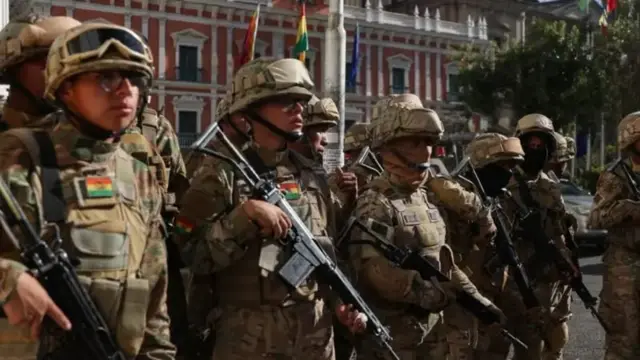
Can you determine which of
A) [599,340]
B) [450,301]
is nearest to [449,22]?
[599,340]

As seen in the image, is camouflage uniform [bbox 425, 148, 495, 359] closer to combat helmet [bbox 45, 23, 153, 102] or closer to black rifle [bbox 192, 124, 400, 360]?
black rifle [bbox 192, 124, 400, 360]

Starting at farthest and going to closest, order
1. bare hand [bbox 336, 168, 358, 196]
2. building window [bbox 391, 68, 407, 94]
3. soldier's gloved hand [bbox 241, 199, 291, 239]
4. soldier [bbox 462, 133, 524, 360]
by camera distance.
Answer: building window [bbox 391, 68, 407, 94] → soldier [bbox 462, 133, 524, 360] → bare hand [bbox 336, 168, 358, 196] → soldier's gloved hand [bbox 241, 199, 291, 239]

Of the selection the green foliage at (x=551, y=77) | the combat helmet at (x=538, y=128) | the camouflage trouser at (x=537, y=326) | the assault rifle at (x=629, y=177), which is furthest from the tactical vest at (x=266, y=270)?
the green foliage at (x=551, y=77)

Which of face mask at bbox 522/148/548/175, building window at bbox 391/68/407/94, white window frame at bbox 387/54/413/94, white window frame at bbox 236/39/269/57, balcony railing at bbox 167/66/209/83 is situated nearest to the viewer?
face mask at bbox 522/148/548/175

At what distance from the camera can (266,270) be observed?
3672mm

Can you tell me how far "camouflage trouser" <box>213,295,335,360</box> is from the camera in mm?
3668

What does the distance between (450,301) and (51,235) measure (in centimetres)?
250

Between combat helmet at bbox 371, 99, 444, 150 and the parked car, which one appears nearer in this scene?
combat helmet at bbox 371, 99, 444, 150

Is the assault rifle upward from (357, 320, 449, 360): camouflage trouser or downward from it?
upward

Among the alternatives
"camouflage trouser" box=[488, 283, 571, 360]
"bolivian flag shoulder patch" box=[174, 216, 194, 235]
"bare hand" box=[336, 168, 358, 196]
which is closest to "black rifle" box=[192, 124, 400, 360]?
"bolivian flag shoulder patch" box=[174, 216, 194, 235]

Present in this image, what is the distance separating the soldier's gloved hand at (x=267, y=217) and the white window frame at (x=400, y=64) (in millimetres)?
41927

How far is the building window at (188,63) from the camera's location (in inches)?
1549

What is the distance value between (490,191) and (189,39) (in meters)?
34.4

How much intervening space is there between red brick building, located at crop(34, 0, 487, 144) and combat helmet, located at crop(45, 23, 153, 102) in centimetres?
3239
